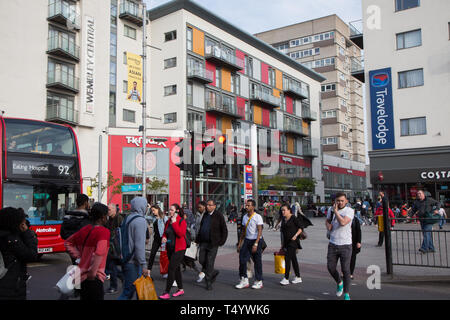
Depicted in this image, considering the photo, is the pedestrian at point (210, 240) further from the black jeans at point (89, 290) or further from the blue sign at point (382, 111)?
the blue sign at point (382, 111)

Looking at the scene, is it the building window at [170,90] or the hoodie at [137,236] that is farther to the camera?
the building window at [170,90]

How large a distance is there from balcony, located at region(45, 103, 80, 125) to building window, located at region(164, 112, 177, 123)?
29.3 ft

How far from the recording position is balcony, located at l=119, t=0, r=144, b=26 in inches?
1425

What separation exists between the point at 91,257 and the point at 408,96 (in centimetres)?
2663

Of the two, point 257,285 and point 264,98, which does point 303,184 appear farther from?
point 257,285

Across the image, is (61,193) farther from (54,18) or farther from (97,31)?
(97,31)

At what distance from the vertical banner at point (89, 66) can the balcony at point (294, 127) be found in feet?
83.4

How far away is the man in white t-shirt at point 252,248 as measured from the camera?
758cm

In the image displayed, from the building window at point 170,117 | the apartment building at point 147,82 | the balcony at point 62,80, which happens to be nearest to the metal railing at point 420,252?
the apartment building at point 147,82

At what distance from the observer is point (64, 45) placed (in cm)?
3045

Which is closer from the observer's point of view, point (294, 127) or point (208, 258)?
point (208, 258)

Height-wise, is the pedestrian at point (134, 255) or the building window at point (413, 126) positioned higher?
the building window at point (413, 126)

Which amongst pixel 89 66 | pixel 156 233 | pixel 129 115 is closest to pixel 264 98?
pixel 129 115

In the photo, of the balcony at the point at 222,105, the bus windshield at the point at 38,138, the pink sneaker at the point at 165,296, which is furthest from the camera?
the balcony at the point at 222,105
